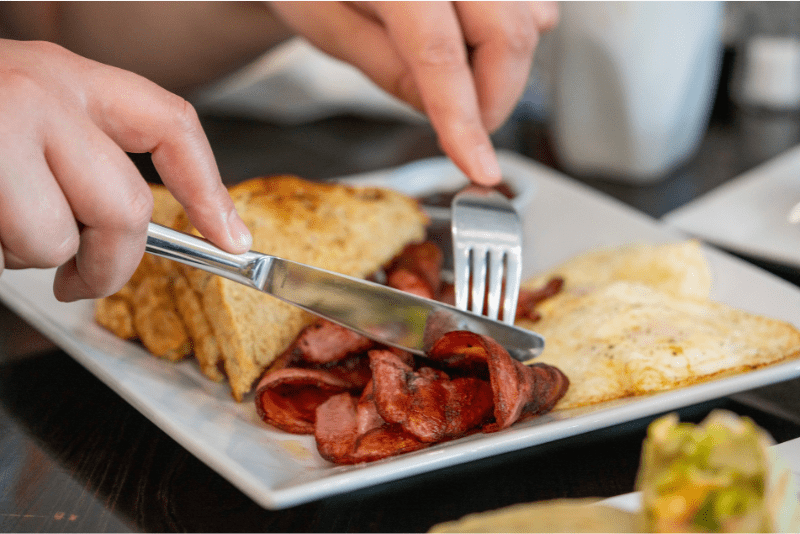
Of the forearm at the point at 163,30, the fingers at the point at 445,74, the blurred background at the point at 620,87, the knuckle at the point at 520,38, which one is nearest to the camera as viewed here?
the fingers at the point at 445,74

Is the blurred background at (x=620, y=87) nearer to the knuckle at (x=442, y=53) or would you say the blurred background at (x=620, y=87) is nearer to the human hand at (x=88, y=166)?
the knuckle at (x=442, y=53)

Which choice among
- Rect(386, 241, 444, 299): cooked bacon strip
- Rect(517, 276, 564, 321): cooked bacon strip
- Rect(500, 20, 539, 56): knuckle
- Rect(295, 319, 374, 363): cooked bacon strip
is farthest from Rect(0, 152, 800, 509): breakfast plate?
Rect(500, 20, 539, 56): knuckle

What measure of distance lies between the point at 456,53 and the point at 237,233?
68 cm

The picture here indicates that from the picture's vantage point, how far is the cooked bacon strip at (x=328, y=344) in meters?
1.00

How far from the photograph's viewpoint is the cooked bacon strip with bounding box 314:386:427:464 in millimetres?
801

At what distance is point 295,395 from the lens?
0.97m

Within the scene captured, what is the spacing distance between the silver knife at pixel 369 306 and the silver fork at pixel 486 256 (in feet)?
0.24

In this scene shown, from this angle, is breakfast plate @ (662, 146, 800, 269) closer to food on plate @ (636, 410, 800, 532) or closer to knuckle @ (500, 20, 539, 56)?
knuckle @ (500, 20, 539, 56)

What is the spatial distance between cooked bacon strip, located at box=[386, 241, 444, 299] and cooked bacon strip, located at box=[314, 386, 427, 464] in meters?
0.27

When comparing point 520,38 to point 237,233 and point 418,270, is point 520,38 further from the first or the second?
point 237,233

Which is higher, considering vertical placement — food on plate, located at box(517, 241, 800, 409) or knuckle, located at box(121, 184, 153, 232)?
knuckle, located at box(121, 184, 153, 232)

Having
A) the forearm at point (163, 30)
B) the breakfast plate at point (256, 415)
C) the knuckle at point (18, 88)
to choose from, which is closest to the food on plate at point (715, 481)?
the breakfast plate at point (256, 415)

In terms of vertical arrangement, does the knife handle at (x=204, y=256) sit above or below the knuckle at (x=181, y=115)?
below

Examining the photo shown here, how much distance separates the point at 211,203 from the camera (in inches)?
32.4
